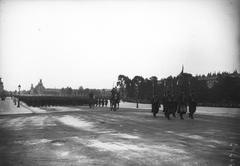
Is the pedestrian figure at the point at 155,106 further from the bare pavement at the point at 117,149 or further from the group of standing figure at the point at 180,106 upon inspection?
the bare pavement at the point at 117,149

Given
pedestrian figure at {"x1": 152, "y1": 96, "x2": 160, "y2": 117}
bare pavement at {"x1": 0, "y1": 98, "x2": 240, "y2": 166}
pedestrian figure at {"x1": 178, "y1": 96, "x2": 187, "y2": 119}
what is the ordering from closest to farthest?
bare pavement at {"x1": 0, "y1": 98, "x2": 240, "y2": 166}, pedestrian figure at {"x1": 178, "y1": 96, "x2": 187, "y2": 119}, pedestrian figure at {"x1": 152, "y1": 96, "x2": 160, "y2": 117}

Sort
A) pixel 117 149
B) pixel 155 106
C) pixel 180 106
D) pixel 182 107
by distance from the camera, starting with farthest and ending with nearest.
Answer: pixel 155 106 < pixel 180 106 < pixel 182 107 < pixel 117 149

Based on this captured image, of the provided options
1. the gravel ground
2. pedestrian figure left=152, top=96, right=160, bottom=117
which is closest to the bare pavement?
the gravel ground

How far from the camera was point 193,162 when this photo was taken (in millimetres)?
7273

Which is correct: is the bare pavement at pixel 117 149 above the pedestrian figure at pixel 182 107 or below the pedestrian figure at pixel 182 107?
below

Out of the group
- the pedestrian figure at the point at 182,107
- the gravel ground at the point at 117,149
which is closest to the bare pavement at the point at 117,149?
the gravel ground at the point at 117,149

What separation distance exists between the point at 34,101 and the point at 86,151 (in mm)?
35014

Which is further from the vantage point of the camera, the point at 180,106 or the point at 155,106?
the point at 155,106

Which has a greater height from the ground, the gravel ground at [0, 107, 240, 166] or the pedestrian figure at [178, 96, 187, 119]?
the pedestrian figure at [178, 96, 187, 119]

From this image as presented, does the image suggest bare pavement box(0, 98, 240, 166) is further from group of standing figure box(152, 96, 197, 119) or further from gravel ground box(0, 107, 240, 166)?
group of standing figure box(152, 96, 197, 119)

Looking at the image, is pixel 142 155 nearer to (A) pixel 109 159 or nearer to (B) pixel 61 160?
(A) pixel 109 159

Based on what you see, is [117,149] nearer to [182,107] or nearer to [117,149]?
[117,149]

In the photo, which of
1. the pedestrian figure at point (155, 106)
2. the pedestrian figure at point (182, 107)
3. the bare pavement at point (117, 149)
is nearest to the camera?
the bare pavement at point (117, 149)

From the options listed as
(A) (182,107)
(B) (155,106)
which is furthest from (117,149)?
(B) (155,106)
